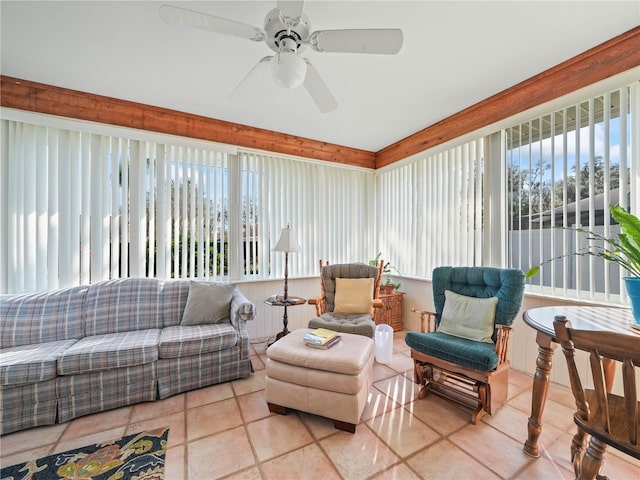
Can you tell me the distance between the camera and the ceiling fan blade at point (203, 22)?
1312 millimetres

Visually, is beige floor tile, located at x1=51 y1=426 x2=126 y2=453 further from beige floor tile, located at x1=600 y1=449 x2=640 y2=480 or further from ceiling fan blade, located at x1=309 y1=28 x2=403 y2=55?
beige floor tile, located at x1=600 y1=449 x2=640 y2=480

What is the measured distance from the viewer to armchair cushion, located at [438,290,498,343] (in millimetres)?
2180

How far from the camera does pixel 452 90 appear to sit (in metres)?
2.69

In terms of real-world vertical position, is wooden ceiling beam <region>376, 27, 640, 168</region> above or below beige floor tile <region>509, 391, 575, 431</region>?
above

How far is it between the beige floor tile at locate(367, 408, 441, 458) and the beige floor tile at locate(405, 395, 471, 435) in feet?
0.21

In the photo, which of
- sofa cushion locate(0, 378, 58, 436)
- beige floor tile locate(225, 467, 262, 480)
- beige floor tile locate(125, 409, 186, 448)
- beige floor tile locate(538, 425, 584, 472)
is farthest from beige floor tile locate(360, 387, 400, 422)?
sofa cushion locate(0, 378, 58, 436)

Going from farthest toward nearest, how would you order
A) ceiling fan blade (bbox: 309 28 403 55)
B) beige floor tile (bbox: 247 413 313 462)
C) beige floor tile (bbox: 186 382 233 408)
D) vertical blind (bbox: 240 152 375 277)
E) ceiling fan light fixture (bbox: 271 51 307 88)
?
vertical blind (bbox: 240 152 375 277) → beige floor tile (bbox: 186 382 233 408) → beige floor tile (bbox: 247 413 313 462) → ceiling fan light fixture (bbox: 271 51 307 88) → ceiling fan blade (bbox: 309 28 403 55)

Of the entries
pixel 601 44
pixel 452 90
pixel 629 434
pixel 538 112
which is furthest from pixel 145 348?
pixel 601 44

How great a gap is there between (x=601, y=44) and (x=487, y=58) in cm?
78

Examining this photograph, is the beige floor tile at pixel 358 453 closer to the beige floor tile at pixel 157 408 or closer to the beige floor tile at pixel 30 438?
the beige floor tile at pixel 157 408

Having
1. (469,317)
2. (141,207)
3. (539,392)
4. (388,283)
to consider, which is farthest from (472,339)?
(141,207)

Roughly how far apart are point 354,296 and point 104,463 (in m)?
→ 2.34

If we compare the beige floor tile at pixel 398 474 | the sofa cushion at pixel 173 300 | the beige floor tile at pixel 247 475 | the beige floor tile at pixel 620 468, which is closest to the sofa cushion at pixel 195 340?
the sofa cushion at pixel 173 300

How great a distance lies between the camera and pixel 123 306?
8.55 feet
